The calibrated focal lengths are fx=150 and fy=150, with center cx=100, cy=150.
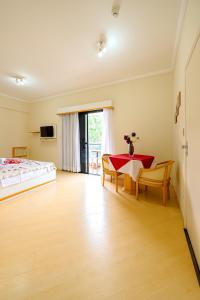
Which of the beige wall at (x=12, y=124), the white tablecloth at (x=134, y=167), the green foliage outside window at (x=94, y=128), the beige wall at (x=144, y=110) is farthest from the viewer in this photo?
the beige wall at (x=12, y=124)

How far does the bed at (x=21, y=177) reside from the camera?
2.97m

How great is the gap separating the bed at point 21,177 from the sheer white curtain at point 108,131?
170 centimetres

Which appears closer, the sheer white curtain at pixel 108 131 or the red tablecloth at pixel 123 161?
the red tablecloth at pixel 123 161

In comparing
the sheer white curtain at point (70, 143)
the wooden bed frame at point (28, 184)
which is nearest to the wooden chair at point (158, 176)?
the wooden bed frame at point (28, 184)

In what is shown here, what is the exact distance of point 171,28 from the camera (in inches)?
88.1

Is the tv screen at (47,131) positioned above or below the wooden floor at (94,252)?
above

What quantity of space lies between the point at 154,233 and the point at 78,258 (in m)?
0.97

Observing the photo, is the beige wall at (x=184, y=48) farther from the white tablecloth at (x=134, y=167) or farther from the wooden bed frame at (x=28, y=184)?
the wooden bed frame at (x=28, y=184)

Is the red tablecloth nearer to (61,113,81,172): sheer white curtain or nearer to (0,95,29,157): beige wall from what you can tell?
(61,113,81,172): sheer white curtain

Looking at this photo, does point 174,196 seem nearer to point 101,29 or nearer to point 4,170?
point 101,29

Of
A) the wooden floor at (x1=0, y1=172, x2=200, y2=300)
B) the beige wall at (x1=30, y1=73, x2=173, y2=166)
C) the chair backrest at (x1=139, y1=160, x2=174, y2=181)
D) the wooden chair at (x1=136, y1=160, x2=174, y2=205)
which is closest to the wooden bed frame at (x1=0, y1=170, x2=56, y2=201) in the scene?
the wooden floor at (x1=0, y1=172, x2=200, y2=300)

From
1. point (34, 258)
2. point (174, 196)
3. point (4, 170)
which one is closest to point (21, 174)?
point (4, 170)

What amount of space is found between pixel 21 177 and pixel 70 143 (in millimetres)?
2246

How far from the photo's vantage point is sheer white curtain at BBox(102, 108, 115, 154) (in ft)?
14.4
